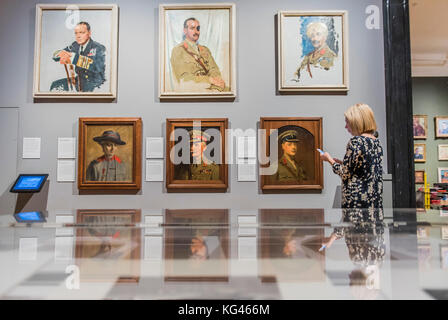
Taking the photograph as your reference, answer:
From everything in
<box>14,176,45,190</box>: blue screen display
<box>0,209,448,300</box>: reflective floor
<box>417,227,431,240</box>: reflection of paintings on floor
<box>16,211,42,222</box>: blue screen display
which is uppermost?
<box>14,176,45,190</box>: blue screen display

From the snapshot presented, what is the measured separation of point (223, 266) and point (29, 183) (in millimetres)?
3331

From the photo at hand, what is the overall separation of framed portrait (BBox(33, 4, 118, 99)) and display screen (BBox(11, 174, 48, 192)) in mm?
817

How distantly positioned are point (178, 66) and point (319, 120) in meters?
1.52

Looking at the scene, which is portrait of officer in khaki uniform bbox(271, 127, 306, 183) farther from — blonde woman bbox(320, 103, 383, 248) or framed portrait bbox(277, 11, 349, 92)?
blonde woman bbox(320, 103, 383, 248)

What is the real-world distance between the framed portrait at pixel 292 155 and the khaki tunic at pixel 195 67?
0.69 m

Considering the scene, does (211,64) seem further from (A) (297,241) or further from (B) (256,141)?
(A) (297,241)

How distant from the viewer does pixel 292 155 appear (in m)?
3.30

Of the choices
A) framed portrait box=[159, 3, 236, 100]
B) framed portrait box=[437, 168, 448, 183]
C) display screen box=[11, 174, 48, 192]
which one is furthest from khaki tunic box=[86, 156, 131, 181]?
framed portrait box=[437, 168, 448, 183]

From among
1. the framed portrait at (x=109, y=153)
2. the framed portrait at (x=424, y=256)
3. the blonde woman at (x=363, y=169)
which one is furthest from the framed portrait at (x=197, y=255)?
the framed portrait at (x=109, y=153)

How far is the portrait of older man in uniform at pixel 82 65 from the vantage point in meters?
3.37

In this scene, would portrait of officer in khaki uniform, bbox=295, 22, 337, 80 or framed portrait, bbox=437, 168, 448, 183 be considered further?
framed portrait, bbox=437, 168, 448, 183

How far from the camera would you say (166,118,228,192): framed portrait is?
3268 millimetres

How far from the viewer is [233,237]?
2.02 feet

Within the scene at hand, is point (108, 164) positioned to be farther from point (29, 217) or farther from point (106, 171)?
point (29, 217)
